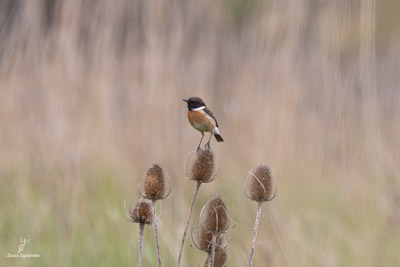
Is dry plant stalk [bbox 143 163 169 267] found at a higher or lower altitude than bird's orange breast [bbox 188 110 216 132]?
lower

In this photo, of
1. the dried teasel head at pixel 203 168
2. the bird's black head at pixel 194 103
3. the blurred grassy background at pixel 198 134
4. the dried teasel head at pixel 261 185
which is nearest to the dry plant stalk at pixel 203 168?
the dried teasel head at pixel 203 168

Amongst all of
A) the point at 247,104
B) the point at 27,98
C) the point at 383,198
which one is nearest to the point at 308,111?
the point at 247,104

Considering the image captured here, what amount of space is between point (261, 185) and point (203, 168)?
6.5 inches

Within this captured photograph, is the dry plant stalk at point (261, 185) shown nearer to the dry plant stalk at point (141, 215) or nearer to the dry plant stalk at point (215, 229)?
the dry plant stalk at point (215, 229)

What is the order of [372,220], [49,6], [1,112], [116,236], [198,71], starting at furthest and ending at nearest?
[49,6], [1,112], [198,71], [116,236], [372,220]

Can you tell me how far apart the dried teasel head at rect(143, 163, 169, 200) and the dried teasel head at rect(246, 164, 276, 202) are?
229 millimetres

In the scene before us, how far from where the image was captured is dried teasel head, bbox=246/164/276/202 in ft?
5.21

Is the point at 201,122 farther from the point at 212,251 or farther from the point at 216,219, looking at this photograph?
the point at 212,251

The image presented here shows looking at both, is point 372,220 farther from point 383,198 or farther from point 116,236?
point 116,236

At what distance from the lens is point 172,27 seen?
374cm

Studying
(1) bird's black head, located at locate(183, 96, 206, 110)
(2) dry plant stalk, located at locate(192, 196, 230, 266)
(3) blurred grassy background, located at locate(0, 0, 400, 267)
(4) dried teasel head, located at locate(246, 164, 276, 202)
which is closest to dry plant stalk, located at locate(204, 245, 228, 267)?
(2) dry plant stalk, located at locate(192, 196, 230, 266)

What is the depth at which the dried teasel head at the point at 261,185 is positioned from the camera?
5.21 ft

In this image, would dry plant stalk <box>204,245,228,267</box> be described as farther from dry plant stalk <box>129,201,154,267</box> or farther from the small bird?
the small bird

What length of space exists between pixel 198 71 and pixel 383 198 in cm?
169
